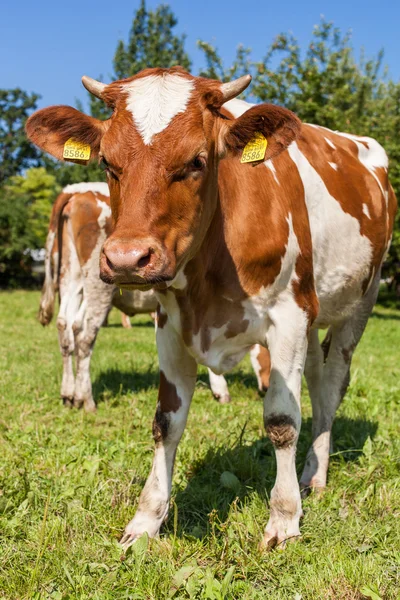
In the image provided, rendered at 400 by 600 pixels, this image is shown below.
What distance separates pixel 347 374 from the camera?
4934mm

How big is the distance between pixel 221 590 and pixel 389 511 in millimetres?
1261

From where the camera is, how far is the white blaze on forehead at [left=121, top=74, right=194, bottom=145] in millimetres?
2818

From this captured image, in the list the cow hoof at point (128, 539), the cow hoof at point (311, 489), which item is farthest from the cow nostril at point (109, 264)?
the cow hoof at point (311, 489)

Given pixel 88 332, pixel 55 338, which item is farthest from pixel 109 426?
pixel 55 338

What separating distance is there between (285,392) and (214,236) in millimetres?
906

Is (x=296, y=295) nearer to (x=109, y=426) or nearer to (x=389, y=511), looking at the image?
(x=389, y=511)

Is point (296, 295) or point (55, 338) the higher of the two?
point (296, 295)

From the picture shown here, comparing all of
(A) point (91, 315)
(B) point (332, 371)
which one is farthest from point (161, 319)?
(A) point (91, 315)

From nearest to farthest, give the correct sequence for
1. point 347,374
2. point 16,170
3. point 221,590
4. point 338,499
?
point 221,590
point 338,499
point 347,374
point 16,170

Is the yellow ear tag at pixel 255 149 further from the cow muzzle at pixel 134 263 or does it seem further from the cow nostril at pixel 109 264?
the cow nostril at pixel 109 264

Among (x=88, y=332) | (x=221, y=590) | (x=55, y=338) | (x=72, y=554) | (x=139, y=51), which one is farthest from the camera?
(x=139, y=51)

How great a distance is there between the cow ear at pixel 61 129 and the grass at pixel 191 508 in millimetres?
1806

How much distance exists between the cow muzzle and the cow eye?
457 millimetres

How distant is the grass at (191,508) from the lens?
9.32 feet
